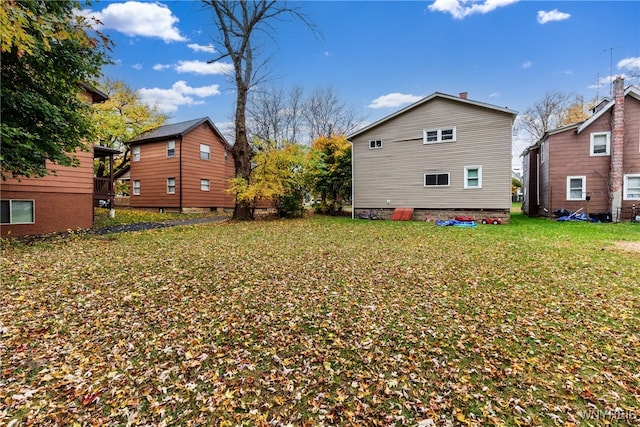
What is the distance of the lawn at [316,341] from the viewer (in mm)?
2500

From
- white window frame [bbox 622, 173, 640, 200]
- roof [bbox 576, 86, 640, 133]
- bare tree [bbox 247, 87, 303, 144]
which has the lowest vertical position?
white window frame [bbox 622, 173, 640, 200]

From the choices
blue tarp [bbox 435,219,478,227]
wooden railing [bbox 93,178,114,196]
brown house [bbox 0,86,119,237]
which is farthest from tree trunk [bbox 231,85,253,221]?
blue tarp [bbox 435,219,478,227]

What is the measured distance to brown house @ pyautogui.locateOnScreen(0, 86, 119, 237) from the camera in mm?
10156

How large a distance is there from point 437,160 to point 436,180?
1052 millimetres

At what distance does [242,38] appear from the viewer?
1489 centimetres

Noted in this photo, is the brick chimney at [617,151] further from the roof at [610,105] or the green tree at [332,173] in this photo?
the green tree at [332,173]

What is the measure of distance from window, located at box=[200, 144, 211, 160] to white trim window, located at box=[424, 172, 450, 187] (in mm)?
15470

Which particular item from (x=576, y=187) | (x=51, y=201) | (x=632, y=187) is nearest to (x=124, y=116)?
(x=51, y=201)

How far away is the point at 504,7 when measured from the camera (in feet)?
48.2

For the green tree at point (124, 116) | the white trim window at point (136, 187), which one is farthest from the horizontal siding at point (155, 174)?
the green tree at point (124, 116)

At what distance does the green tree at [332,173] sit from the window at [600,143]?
13.0 meters

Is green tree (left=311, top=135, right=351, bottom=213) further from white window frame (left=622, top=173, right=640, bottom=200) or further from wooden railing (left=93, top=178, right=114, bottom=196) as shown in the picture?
white window frame (left=622, top=173, right=640, bottom=200)

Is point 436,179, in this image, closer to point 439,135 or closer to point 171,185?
point 439,135

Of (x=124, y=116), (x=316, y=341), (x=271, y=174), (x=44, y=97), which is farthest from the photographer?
(x=124, y=116)
